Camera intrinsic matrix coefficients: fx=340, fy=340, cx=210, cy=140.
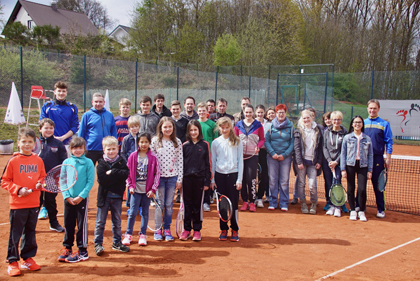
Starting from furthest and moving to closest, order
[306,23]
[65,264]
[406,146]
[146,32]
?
[306,23], [146,32], [406,146], [65,264]

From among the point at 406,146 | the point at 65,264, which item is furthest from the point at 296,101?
the point at 65,264

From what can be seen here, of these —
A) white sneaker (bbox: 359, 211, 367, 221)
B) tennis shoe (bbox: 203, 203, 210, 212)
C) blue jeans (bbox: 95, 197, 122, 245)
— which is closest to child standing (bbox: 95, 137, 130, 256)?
blue jeans (bbox: 95, 197, 122, 245)

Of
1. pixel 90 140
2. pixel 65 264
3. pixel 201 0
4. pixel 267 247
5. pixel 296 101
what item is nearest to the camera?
pixel 65 264

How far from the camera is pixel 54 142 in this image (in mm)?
4734

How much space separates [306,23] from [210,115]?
102ft

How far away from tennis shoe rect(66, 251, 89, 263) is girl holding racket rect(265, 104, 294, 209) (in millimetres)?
3558

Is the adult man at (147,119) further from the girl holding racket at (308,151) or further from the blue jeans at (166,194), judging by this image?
the girl holding racket at (308,151)

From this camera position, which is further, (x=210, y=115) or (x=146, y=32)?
(x=146, y=32)

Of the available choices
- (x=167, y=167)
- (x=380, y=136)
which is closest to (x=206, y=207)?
(x=167, y=167)

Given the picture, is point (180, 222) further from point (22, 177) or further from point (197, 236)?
point (22, 177)

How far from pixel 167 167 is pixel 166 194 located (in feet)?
1.25

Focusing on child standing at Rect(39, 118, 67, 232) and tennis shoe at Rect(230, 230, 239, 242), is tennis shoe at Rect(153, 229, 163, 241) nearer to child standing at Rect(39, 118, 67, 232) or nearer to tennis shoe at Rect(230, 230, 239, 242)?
tennis shoe at Rect(230, 230, 239, 242)

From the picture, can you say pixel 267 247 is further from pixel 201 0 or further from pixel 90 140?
pixel 201 0

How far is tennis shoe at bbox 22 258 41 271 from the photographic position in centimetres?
356
